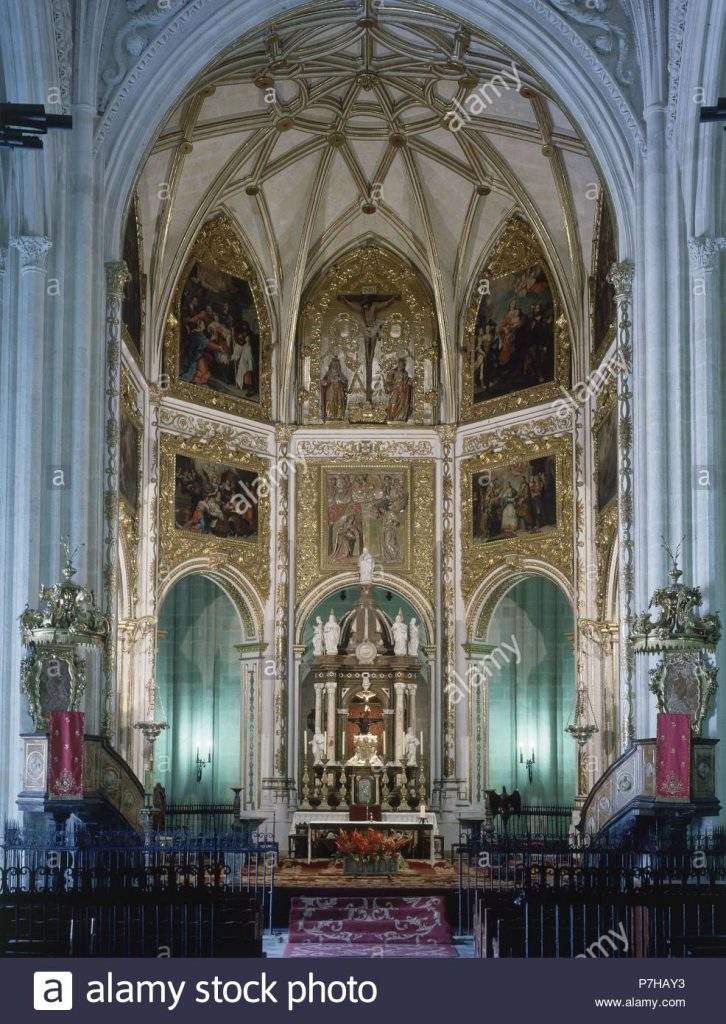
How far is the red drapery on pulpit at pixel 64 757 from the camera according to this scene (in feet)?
63.9

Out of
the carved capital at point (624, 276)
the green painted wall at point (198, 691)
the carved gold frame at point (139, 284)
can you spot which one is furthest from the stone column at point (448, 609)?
the carved capital at point (624, 276)

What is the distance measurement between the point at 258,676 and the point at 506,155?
11.7 m

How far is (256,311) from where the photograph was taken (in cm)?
3372

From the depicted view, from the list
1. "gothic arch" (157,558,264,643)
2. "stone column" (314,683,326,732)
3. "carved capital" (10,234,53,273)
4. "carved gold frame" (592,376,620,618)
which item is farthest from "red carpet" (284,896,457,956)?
"gothic arch" (157,558,264,643)

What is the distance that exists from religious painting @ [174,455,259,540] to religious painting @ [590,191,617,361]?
7875mm

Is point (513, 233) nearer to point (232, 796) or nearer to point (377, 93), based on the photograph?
point (377, 93)

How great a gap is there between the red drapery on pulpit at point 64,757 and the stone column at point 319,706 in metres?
12.2

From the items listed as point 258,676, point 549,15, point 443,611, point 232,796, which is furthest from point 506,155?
point 232,796

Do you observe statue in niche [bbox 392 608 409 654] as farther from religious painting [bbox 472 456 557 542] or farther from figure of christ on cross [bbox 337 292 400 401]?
figure of christ on cross [bbox 337 292 400 401]

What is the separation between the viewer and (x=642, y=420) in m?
22.3

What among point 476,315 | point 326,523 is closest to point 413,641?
point 326,523

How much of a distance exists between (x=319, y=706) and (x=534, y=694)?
484cm

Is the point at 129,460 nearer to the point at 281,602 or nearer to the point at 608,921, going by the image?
the point at 281,602

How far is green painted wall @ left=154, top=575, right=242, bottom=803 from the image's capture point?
32750 millimetres
